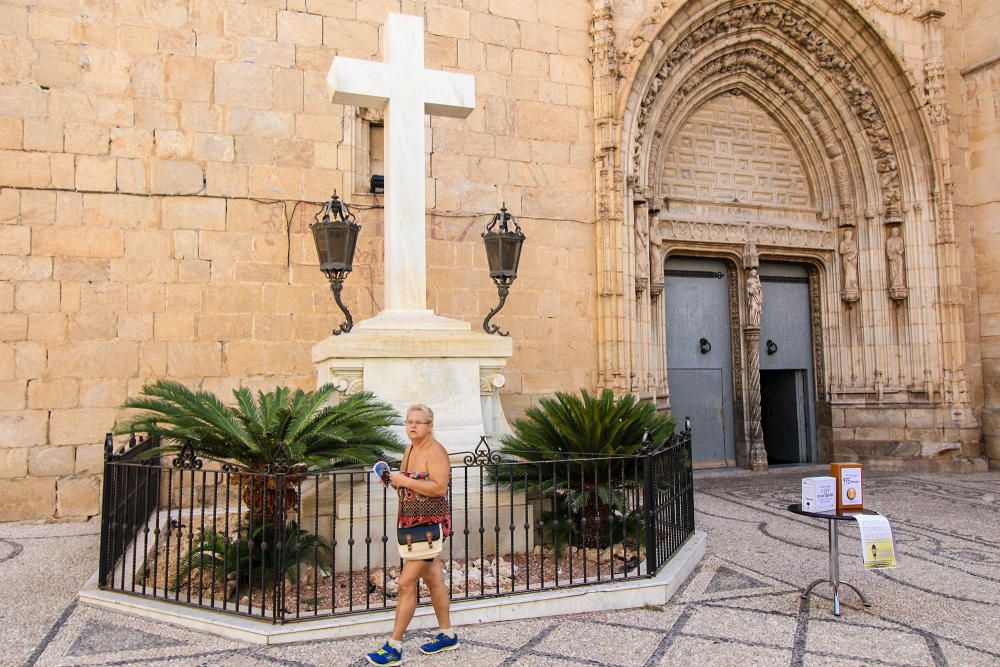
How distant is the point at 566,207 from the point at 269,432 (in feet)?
18.4

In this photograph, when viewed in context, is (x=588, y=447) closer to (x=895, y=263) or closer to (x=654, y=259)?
(x=654, y=259)

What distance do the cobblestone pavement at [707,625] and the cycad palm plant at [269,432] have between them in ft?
3.06

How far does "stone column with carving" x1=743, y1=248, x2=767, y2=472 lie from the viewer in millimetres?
10617

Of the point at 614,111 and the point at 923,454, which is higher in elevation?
the point at 614,111

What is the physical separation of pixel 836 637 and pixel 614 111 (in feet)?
22.6

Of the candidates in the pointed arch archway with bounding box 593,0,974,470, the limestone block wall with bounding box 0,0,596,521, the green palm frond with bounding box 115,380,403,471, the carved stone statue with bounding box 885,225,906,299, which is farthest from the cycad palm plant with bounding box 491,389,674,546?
the carved stone statue with bounding box 885,225,906,299

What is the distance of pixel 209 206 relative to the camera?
25.2ft

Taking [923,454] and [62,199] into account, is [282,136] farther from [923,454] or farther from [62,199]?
[923,454]

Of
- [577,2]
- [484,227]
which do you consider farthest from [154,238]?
[577,2]

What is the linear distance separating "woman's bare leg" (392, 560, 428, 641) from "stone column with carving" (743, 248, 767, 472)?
8.11 meters

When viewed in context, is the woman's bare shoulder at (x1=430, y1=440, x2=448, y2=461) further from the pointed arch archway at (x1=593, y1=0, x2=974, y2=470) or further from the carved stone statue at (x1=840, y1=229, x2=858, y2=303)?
the carved stone statue at (x1=840, y1=229, x2=858, y2=303)

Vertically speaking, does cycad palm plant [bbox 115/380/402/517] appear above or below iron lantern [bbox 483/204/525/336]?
below

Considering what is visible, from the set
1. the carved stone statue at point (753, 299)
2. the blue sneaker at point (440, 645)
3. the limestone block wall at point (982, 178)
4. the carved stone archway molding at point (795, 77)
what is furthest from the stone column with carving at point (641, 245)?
the blue sneaker at point (440, 645)

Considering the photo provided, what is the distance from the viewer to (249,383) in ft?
25.2
